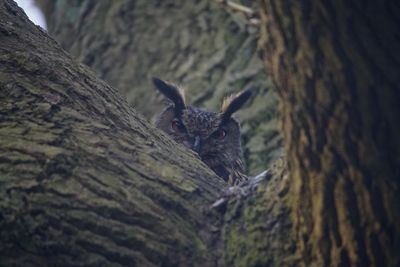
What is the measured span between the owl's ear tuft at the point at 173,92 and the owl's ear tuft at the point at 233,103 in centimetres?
30

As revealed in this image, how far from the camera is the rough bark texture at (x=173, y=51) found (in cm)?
407

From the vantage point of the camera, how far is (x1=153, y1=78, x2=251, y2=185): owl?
403 cm

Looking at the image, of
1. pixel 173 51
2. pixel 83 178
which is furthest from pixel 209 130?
pixel 83 178

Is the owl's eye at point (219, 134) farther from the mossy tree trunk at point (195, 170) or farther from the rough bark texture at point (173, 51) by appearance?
the mossy tree trunk at point (195, 170)

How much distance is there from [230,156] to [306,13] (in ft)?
8.69

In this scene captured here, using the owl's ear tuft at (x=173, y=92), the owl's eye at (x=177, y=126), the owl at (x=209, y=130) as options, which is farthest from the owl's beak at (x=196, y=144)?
the owl's ear tuft at (x=173, y=92)

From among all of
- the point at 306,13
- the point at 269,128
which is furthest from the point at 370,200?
the point at 269,128

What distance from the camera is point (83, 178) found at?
1.94m

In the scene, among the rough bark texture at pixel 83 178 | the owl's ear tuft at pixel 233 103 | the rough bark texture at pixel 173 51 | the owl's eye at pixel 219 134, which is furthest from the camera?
the owl's eye at pixel 219 134

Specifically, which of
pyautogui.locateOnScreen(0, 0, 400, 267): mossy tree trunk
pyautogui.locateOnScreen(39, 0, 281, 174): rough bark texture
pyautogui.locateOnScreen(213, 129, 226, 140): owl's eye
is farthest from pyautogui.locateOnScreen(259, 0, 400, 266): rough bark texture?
pyautogui.locateOnScreen(213, 129, 226, 140): owl's eye

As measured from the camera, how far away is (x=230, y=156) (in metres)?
4.12

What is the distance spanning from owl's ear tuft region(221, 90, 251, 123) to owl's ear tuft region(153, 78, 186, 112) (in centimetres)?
30

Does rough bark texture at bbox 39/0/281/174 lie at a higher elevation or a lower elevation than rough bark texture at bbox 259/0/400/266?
higher

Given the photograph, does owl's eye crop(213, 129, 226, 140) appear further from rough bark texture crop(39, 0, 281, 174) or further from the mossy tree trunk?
the mossy tree trunk
